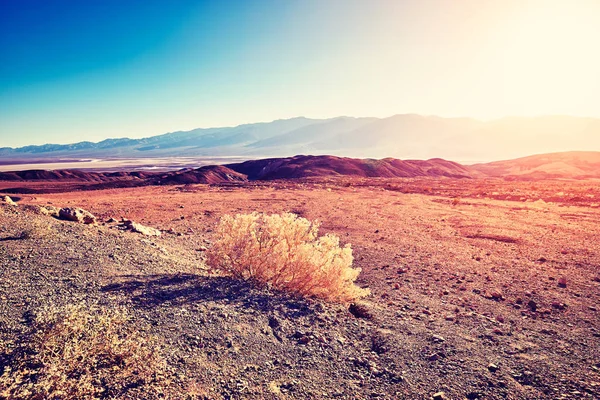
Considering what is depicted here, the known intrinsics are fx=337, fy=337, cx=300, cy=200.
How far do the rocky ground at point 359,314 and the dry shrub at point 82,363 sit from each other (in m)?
0.31

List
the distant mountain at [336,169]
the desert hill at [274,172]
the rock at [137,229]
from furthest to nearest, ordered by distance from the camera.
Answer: the distant mountain at [336,169], the desert hill at [274,172], the rock at [137,229]

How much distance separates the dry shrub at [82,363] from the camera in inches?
134

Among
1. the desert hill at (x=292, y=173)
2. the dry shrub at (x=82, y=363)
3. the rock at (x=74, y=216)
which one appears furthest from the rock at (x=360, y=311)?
the desert hill at (x=292, y=173)

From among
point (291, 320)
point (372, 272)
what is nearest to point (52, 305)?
point (291, 320)

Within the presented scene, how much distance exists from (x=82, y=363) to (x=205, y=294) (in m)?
2.37

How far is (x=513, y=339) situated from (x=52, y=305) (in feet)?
23.3

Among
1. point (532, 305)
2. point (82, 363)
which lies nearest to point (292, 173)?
point (532, 305)

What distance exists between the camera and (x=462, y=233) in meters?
13.3

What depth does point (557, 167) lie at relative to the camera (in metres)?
64.6

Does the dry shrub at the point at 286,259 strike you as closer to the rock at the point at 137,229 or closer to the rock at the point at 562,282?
the rock at the point at 562,282

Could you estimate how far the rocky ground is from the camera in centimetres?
418

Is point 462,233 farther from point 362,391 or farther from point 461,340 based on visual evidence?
point 362,391

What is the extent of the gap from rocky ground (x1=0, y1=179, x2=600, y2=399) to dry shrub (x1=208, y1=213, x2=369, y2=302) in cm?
35

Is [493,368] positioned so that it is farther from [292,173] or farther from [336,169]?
[336,169]
